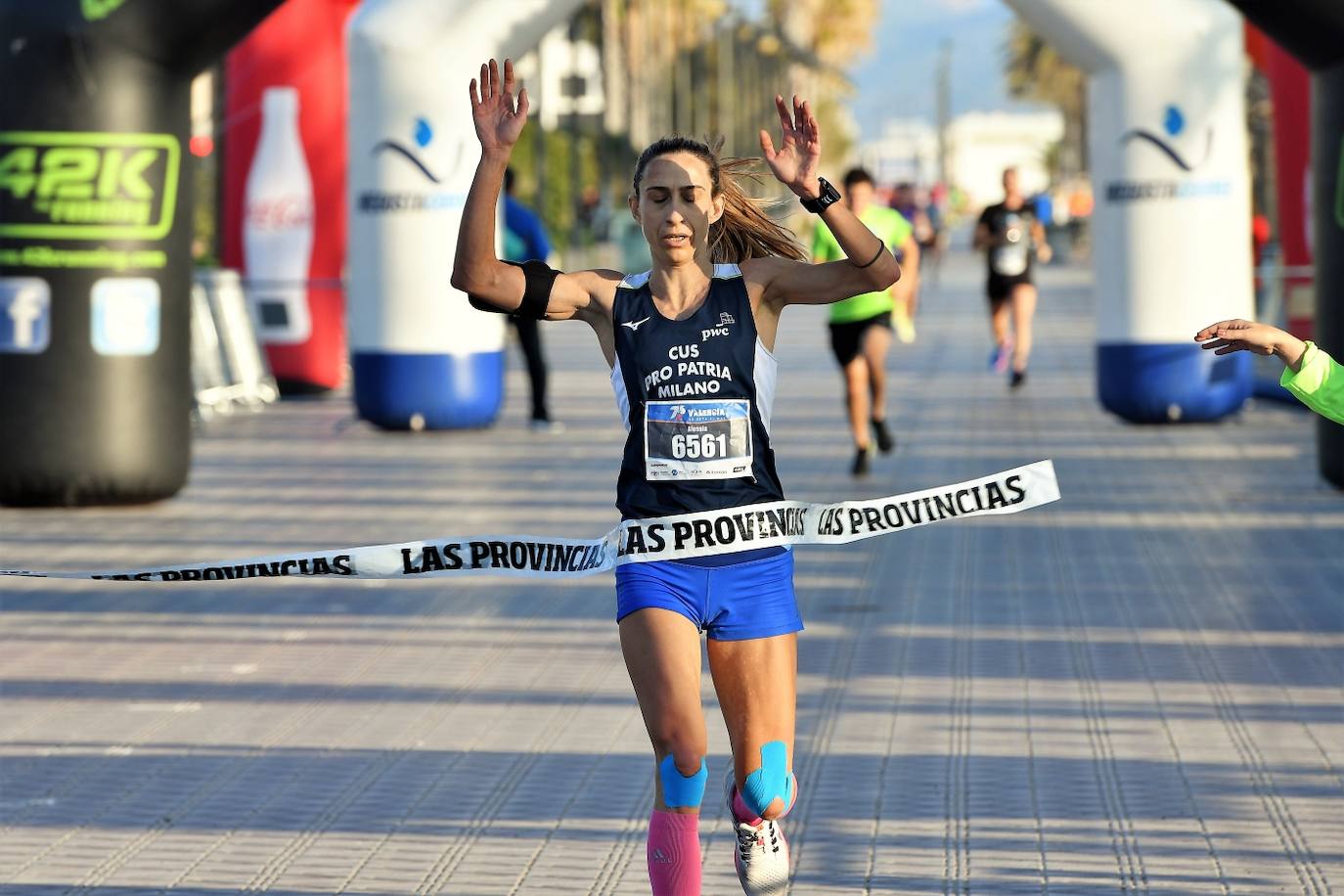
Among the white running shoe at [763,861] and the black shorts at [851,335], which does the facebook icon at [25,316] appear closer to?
the black shorts at [851,335]

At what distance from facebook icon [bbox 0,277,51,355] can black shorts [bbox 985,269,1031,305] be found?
10064 mm

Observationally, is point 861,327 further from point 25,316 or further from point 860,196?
point 25,316

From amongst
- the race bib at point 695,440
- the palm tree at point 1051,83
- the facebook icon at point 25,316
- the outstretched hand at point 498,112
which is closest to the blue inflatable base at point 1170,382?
the facebook icon at point 25,316

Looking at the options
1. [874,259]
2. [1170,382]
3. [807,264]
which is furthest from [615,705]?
[1170,382]

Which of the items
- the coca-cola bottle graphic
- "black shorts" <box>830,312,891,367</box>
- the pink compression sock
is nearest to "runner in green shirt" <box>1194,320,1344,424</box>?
the pink compression sock

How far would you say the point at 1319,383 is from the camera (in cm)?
438

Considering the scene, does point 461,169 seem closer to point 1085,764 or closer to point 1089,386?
point 1089,386

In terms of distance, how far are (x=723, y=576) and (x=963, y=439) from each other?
428 inches

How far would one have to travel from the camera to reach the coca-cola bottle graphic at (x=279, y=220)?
18.5 meters

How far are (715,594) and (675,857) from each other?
1.71 ft

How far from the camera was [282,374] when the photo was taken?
19250 millimetres

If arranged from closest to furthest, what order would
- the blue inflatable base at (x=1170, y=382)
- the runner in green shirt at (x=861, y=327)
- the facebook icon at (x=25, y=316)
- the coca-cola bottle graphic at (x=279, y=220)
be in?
1. the facebook icon at (x=25, y=316)
2. the runner in green shirt at (x=861, y=327)
3. the blue inflatable base at (x=1170, y=382)
4. the coca-cola bottle graphic at (x=279, y=220)

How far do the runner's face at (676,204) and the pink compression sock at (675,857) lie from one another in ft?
3.69

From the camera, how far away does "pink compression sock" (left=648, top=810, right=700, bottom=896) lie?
4.24 metres
